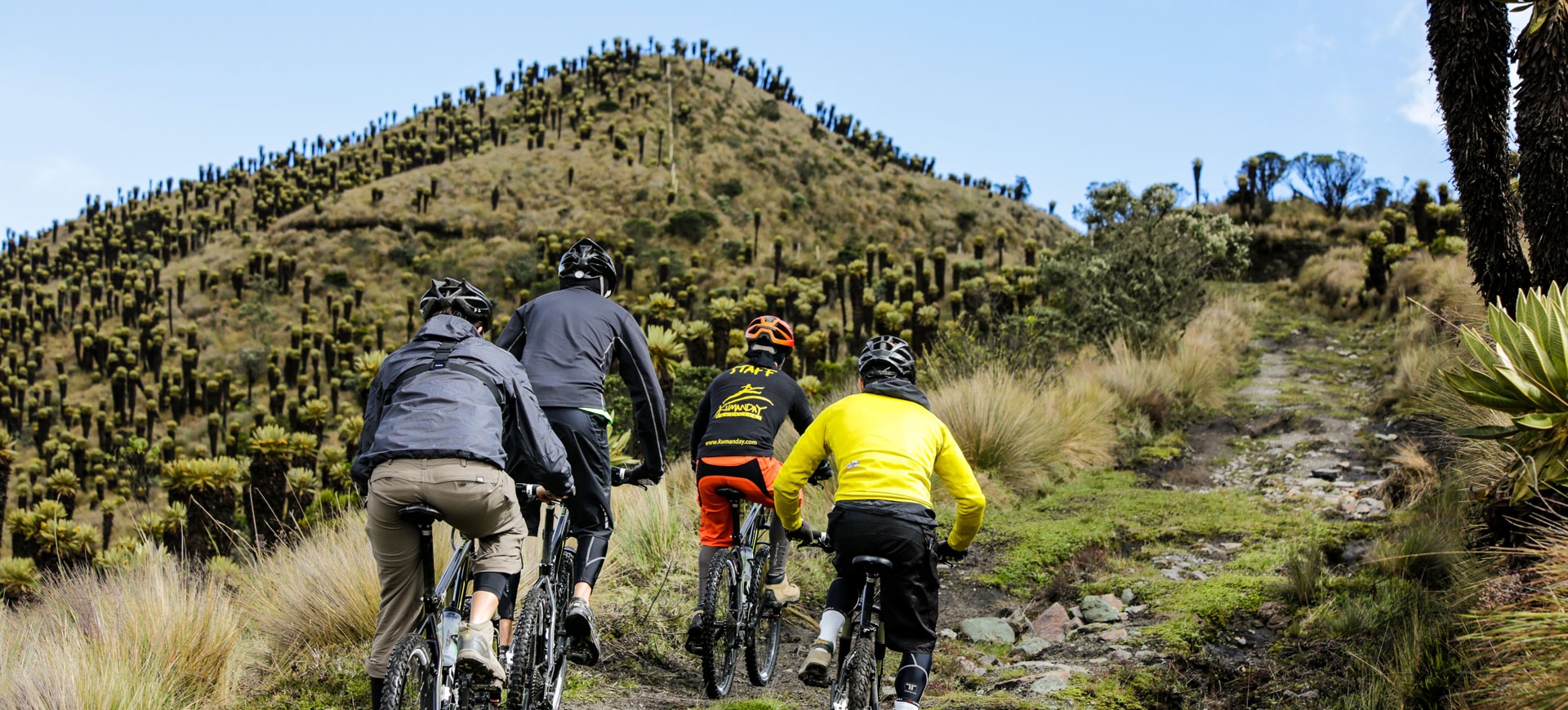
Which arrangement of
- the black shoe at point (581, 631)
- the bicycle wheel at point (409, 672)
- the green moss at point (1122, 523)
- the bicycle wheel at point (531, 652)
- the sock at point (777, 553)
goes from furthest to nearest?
the green moss at point (1122, 523), the sock at point (777, 553), the black shoe at point (581, 631), the bicycle wheel at point (531, 652), the bicycle wheel at point (409, 672)

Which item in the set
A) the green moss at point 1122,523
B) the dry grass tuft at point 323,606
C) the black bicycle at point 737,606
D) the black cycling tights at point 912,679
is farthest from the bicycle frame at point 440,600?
the green moss at point 1122,523

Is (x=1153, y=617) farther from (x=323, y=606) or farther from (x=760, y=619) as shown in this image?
(x=323, y=606)

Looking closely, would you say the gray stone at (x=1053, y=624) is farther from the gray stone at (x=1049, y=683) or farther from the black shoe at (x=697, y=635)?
the black shoe at (x=697, y=635)

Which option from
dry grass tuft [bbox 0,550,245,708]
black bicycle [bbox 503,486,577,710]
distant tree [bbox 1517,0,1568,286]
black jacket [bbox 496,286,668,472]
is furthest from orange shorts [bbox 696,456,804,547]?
distant tree [bbox 1517,0,1568,286]

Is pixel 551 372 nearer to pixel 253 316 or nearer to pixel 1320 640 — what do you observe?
pixel 1320 640

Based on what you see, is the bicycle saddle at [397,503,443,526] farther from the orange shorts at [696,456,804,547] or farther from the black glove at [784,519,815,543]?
the orange shorts at [696,456,804,547]

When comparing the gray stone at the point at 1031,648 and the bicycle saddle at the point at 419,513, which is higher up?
the bicycle saddle at the point at 419,513

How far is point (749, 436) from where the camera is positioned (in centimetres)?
529

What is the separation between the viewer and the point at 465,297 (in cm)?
401

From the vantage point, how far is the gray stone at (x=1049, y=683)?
5219 mm

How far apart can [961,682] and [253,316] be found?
4445 centimetres

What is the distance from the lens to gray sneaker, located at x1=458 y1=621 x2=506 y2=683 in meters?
3.49

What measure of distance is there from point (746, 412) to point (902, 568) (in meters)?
1.65

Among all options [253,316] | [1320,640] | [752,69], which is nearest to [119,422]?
[253,316]
